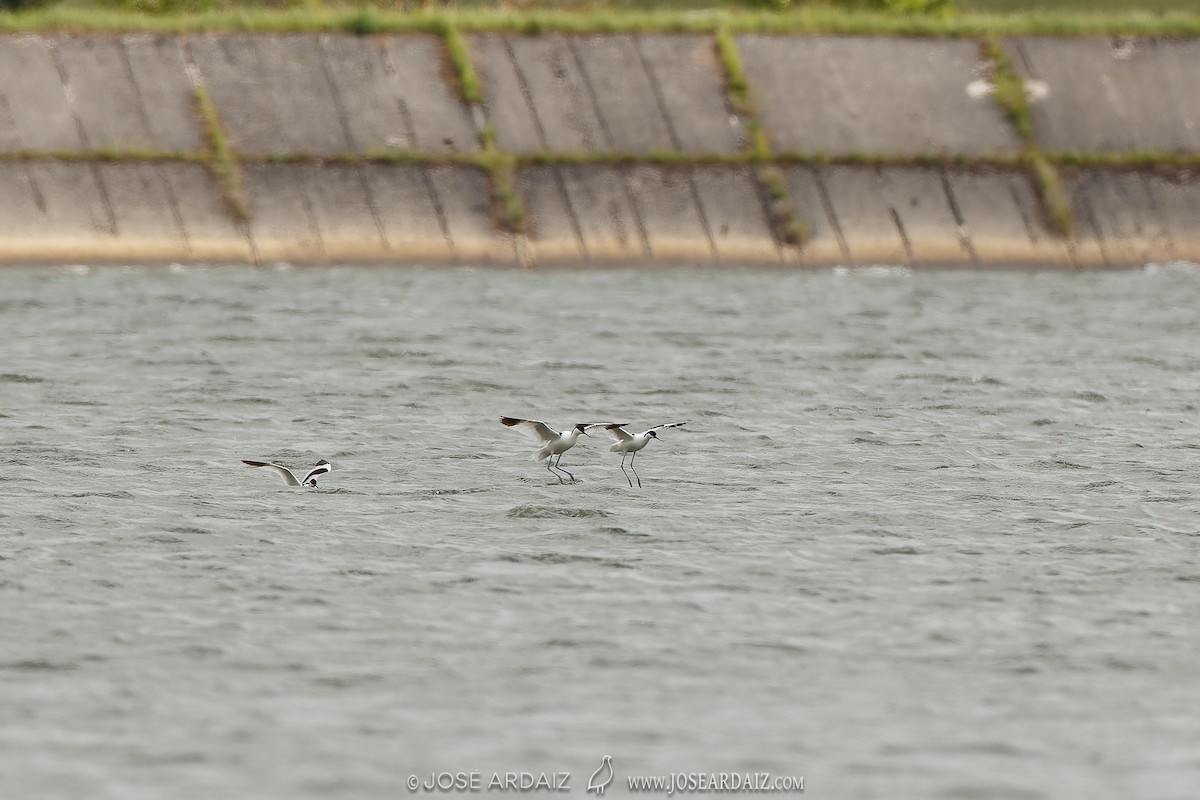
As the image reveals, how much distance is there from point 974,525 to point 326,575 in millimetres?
4129

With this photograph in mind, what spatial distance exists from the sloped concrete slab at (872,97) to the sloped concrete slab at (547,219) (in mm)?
3187

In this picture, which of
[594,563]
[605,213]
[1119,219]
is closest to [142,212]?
[605,213]

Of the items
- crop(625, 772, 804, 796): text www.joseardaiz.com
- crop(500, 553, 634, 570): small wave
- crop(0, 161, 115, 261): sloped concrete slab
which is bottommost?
crop(625, 772, 804, 796): text www.joseardaiz.com

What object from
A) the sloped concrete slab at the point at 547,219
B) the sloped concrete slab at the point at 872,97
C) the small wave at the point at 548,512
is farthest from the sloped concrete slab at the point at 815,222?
the small wave at the point at 548,512

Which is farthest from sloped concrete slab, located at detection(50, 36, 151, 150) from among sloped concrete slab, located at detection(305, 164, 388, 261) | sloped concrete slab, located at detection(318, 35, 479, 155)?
sloped concrete slab, located at detection(318, 35, 479, 155)

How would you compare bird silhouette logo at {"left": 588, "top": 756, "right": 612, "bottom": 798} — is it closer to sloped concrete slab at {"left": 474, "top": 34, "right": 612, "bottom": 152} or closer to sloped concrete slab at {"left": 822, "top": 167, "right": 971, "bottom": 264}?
sloped concrete slab at {"left": 822, "top": 167, "right": 971, "bottom": 264}

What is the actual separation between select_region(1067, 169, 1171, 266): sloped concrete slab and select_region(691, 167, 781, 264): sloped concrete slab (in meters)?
4.38

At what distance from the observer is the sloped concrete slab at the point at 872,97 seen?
1075 inches

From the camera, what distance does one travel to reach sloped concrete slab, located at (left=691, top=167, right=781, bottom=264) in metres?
26.5

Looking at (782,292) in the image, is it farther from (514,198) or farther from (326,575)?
(326,575)

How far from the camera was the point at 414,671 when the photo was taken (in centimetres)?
920

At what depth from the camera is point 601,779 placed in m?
7.91

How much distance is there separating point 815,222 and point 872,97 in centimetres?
240

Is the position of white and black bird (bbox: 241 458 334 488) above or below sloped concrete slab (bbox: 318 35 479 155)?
below
